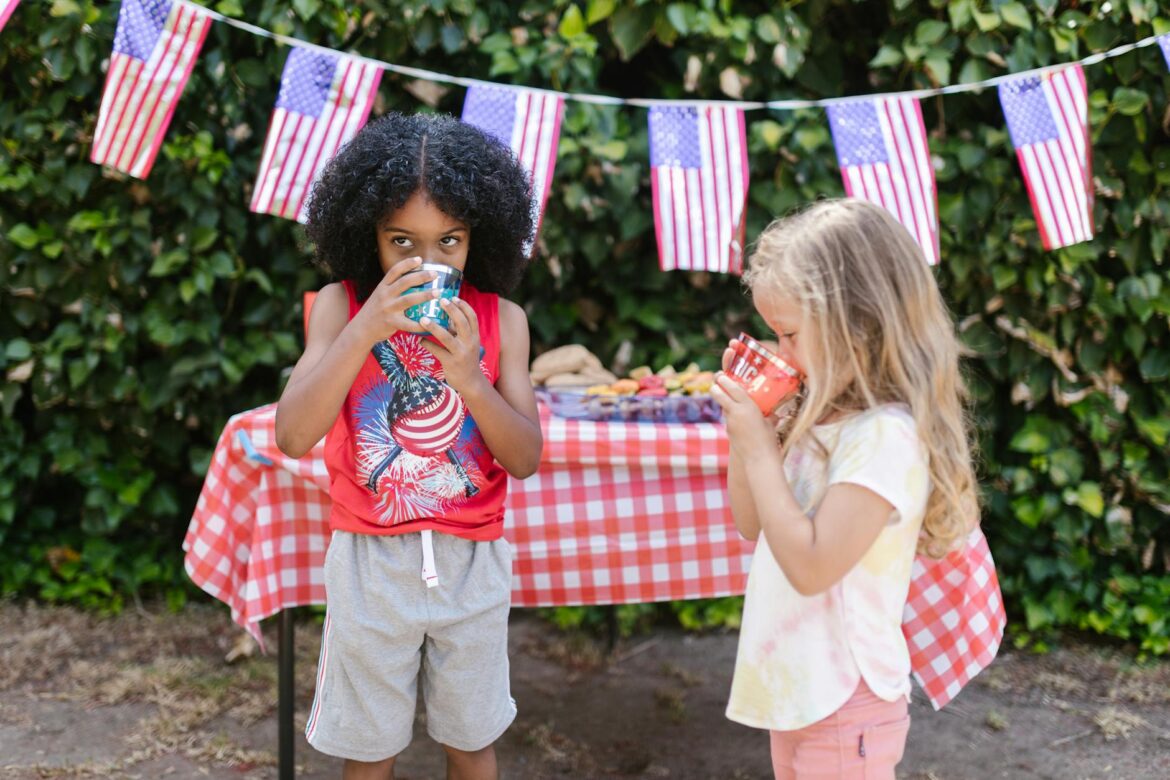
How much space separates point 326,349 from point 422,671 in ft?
1.98

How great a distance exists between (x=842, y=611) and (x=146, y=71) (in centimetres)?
222

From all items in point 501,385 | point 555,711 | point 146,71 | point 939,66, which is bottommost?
point 555,711

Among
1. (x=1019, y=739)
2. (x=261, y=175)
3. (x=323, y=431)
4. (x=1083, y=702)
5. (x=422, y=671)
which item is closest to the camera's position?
(x=323, y=431)

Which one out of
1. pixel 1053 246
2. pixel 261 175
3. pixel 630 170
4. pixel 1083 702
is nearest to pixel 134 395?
pixel 261 175

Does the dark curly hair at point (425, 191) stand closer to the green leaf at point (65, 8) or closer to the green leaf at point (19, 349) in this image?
the green leaf at point (65, 8)

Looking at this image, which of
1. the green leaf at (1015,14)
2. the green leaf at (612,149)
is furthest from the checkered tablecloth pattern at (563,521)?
the green leaf at (1015,14)

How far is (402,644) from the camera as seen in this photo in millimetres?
1806

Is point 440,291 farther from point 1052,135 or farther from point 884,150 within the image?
point 1052,135

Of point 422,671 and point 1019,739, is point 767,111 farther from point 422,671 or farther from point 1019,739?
point 422,671

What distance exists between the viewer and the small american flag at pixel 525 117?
9.41 ft

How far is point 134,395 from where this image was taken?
360 centimetres

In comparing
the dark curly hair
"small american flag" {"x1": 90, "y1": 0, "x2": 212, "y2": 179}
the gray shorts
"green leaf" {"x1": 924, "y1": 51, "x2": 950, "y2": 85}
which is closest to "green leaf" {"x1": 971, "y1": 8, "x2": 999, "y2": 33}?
"green leaf" {"x1": 924, "y1": 51, "x2": 950, "y2": 85}

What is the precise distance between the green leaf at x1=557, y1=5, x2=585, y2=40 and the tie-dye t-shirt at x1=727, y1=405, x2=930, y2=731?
6.48ft

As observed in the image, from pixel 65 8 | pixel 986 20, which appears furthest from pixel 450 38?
pixel 986 20
